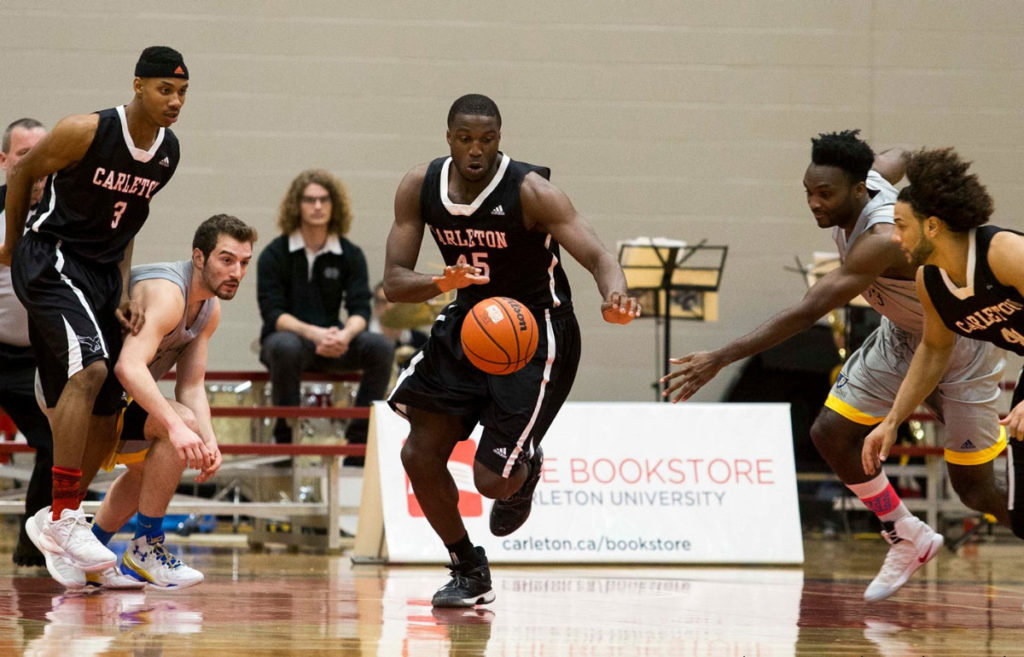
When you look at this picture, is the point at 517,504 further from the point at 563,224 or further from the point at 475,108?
the point at 475,108

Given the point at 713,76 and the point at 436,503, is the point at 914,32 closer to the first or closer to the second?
the point at 713,76

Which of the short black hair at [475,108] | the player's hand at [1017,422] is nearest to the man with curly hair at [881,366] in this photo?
the player's hand at [1017,422]

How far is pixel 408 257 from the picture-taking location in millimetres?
4719

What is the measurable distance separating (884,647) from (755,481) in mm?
3516

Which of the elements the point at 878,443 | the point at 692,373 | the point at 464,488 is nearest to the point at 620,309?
the point at 692,373

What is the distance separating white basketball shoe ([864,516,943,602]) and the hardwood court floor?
120 mm

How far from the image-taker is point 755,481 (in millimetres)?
7227

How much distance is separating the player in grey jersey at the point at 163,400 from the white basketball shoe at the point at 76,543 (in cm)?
22

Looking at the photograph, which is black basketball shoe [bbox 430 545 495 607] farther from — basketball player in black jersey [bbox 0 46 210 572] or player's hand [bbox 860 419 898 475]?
player's hand [bbox 860 419 898 475]

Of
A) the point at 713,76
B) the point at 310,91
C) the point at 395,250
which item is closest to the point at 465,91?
the point at 310,91

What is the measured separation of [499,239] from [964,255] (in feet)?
5.12

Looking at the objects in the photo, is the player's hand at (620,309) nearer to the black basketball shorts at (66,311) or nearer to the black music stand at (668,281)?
the black basketball shorts at (66,311)

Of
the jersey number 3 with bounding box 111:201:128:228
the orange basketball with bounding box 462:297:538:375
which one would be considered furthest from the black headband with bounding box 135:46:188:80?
the orange basketball with bounding box 462:297:538:375

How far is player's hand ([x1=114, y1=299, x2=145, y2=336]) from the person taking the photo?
4.79 meters
